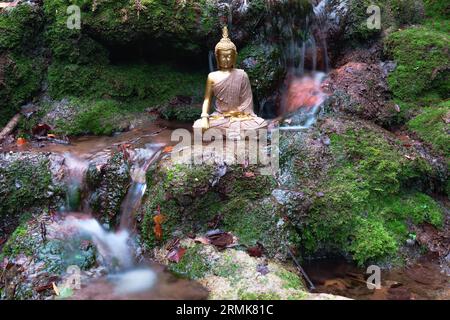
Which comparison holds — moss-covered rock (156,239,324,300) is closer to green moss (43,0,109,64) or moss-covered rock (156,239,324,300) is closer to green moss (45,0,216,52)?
green moss (45,0,216,52)

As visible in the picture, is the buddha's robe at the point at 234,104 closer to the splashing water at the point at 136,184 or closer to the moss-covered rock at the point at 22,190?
the splashing water at the point at 136,184

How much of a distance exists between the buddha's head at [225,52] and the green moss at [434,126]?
268 cm

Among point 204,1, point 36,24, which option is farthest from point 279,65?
point 36,24

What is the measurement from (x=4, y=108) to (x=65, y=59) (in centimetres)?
124

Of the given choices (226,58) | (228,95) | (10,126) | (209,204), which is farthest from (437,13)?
(10,126)

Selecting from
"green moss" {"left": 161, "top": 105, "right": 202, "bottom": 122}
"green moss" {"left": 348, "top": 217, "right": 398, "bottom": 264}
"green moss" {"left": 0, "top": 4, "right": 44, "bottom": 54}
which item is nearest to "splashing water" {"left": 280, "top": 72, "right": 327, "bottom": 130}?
"green moss" {"left": 161, "top": 105, "right": 202, "bottom": 122}

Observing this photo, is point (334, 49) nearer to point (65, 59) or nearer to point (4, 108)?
point (65, 59)

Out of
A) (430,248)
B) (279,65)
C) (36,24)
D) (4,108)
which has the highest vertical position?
(36,24)

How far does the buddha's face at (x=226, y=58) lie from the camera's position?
19.2 ft

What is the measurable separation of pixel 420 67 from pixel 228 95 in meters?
3.09

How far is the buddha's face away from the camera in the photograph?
586 centimetres

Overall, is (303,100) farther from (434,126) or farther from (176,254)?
(176,254)

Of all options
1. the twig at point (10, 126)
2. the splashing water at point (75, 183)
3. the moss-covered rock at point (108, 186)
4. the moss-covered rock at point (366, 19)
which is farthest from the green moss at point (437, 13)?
the twig at point (10, 126)

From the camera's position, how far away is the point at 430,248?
468 cm
